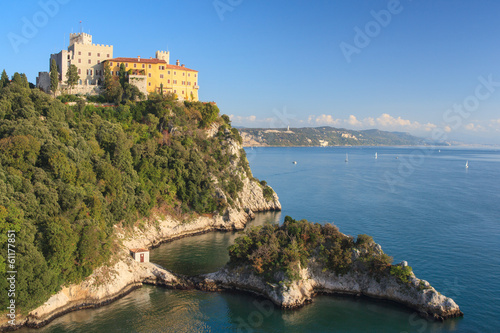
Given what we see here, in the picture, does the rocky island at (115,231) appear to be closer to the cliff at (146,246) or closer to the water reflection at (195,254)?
the cliff at (146,246)

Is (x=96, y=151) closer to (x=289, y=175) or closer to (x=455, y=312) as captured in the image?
(x=455, y=312)

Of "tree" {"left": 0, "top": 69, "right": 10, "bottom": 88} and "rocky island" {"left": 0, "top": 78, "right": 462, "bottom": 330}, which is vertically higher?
"tree" {"left": 0, "top": 69, "right": 10, "bottom": 88}

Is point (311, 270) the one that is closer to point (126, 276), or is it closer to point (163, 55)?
point (126, 276)

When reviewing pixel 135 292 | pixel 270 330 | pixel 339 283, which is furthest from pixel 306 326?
pixel 135 292

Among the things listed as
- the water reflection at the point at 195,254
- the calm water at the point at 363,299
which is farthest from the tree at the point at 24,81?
the calm water at the point at 363,299

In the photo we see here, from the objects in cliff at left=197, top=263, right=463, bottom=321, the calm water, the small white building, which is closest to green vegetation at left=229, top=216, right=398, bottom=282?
cliff at left=197, top=263, right=463, bottom=321

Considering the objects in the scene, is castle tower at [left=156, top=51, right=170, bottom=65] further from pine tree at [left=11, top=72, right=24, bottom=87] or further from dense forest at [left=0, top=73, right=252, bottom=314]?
pine tree at [left=11, top=72, right=24, bottom=87]
